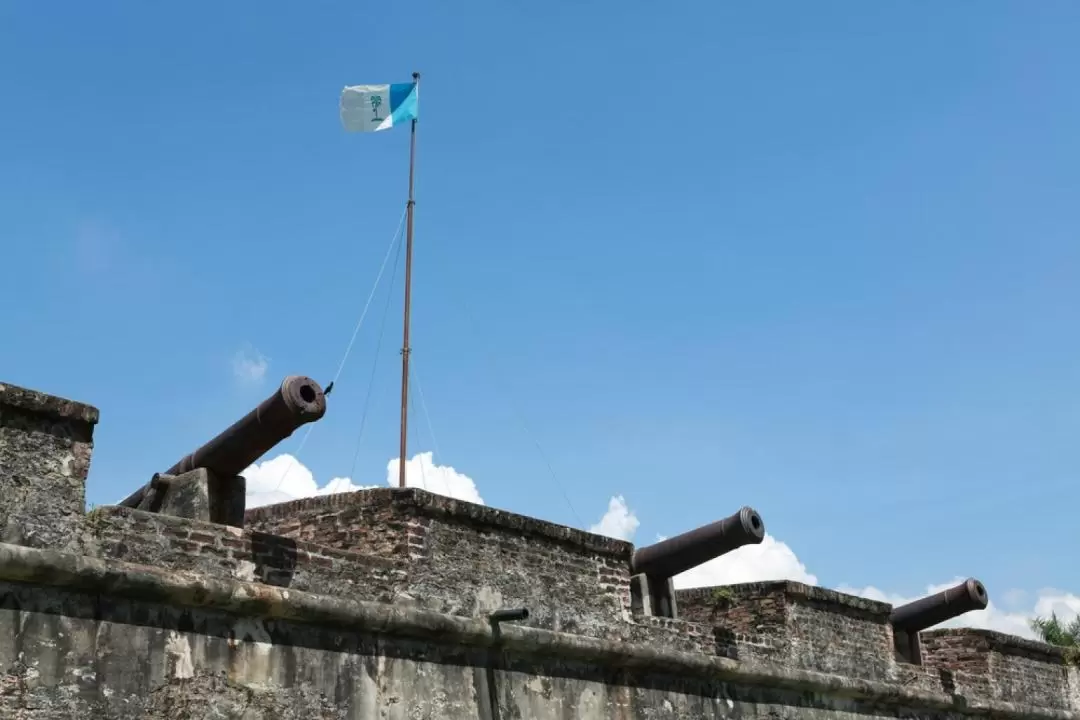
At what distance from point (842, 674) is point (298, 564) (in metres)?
5.89

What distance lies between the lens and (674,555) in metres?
9.34

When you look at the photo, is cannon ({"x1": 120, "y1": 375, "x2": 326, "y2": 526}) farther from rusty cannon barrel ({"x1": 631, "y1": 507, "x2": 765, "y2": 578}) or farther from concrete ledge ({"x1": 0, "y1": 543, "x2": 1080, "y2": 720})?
rusty cannon barrel ({"x1": 631, "y1": 507, "x2": 765, "y2": 578})

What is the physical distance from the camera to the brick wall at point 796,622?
1028 cm

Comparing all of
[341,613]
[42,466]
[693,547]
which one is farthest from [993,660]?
[42,466]

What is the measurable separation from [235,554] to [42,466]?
1132 mm

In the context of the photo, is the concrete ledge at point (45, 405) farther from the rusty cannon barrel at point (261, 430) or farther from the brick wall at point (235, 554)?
the rusty cannon barrel at point (261, 430)

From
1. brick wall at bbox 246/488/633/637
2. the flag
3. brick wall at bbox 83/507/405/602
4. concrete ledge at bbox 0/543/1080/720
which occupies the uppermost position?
the flag

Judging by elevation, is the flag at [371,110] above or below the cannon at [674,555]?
above

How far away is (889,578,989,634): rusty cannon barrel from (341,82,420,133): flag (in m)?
7.10

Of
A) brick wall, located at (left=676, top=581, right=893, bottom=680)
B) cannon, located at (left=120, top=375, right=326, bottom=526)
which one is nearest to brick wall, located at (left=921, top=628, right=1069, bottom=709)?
brick wall, located at (left=676, top=581, right=893, bottom=680)

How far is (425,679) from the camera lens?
23.3 ft

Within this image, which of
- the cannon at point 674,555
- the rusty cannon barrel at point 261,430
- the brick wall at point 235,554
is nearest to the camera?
the brick wall at point 235,554

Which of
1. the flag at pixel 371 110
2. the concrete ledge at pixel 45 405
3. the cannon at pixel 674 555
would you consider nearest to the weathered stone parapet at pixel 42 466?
the concrete ledge at pixel 45 405

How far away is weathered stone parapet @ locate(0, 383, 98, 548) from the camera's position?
18.1 ft
